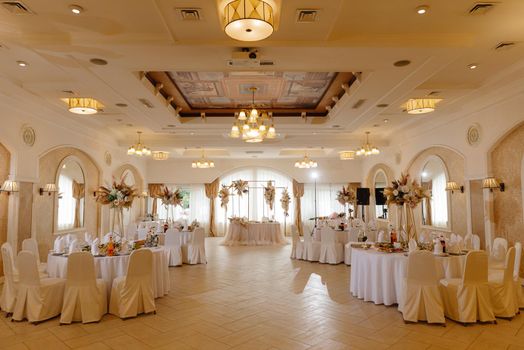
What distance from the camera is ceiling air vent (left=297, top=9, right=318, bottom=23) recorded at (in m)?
3.64

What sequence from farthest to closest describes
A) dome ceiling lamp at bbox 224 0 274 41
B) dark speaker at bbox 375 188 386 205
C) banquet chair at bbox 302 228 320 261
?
dark speaker at bbox 375 188 386 205
banquet chair at bbox 302 228 320 261
dome ceiling lamp at bbox 224 0 274 41

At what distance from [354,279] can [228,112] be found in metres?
4.83

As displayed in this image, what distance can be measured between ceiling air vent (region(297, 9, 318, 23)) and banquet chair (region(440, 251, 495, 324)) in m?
3.48

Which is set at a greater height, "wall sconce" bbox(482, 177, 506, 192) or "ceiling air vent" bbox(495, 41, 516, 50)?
"ceiling air vent" bbox(495, 41, 516, 50)

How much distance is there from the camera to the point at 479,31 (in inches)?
165

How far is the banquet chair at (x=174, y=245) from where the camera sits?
8688 mm

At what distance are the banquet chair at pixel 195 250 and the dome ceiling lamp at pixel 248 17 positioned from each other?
6.85 meters

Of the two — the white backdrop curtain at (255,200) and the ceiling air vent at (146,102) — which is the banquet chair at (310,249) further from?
the white backdrop curtain at (255,200)

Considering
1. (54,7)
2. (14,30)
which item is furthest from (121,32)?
(14,30)

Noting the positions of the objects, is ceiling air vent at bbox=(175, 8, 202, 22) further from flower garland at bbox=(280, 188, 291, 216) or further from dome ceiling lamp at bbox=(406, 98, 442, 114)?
flower garland at bbox=(280, 188, 291, 216)

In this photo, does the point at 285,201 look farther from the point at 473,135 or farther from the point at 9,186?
the point at 9,186

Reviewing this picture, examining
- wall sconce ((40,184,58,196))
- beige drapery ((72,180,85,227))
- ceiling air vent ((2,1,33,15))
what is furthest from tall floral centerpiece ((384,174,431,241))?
beige drapery ((72,180,85,227))

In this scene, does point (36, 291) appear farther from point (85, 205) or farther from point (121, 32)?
point (85, 205)

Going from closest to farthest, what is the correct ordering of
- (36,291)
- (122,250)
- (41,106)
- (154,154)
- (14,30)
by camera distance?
(14,30) → (36,291) → (122,250) → (41,106) → (154,154)
